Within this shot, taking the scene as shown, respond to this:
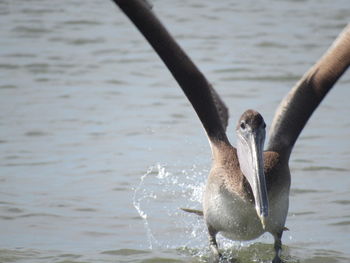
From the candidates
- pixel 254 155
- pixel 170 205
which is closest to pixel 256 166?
pixel 254 155

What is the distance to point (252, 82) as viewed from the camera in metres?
14.4

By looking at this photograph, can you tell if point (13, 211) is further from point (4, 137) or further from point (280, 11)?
point (280, 11)

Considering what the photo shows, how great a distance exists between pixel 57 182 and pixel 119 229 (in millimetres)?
1456

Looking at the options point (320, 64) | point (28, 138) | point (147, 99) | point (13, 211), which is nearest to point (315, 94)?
point (320, 64)

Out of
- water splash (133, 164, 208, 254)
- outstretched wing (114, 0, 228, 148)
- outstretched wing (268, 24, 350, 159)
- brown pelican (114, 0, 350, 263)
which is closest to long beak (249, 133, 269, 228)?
brown pelican (114, 0, 350, 263)

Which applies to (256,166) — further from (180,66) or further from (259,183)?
(180,66)

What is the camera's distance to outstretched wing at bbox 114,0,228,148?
7.65 m

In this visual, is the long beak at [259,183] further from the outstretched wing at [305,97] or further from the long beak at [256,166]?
the outstretched wing at [305,97]

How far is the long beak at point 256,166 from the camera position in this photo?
6.93 m

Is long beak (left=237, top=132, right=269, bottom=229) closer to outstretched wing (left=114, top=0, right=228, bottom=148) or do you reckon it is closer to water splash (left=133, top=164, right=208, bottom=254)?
outstretched wing (left=114, top=0, right=228, bottom=148)

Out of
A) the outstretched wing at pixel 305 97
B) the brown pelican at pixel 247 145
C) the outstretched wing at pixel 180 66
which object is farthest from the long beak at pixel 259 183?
the outstretched wing at pixel 180 66

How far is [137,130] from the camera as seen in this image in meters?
12.3

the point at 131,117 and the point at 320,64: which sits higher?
the point at 320,64

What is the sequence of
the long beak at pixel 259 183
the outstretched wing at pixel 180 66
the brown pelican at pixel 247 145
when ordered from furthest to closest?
the outstretched wing at pixel 180 66, the brown pelican at pixel 247 145, the long beak at pixel 259 183
